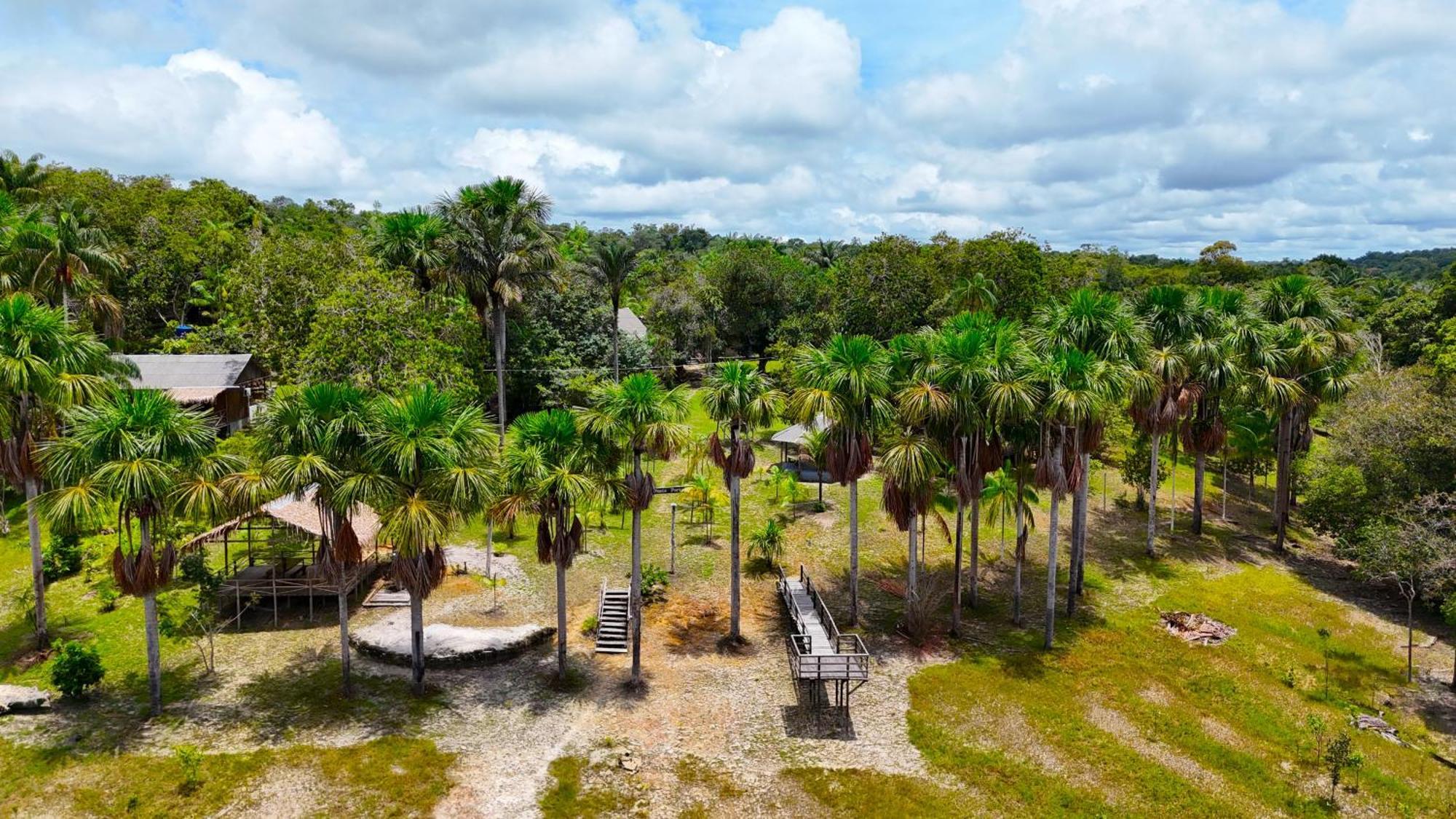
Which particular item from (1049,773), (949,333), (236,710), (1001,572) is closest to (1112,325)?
A: (949,333)

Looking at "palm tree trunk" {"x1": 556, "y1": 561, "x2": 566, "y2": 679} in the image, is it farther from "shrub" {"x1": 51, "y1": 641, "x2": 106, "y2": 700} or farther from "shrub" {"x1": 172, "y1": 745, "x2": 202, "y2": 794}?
"shrub" {"x1": 51, "y1": 641, "x2": 106, "y2": 700}

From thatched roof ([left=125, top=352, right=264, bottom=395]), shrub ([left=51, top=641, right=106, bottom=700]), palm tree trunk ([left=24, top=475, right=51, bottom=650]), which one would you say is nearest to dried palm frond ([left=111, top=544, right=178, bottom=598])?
shrub ([left=51, top=641, right=106, bottom=700])

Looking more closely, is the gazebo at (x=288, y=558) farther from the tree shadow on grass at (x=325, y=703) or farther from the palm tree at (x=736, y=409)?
the palm tree at (x=736, y=409)

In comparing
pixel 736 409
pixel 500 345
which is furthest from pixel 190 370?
pixel 736 409

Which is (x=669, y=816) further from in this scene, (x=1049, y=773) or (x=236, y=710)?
(x=236, y=710)

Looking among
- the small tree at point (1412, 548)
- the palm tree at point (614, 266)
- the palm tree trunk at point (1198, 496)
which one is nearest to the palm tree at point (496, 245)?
the palm tree at point (614, 266)

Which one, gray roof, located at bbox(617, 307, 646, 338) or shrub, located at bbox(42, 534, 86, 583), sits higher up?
gray roof, located at bbox(617, 307, 646, 338)
